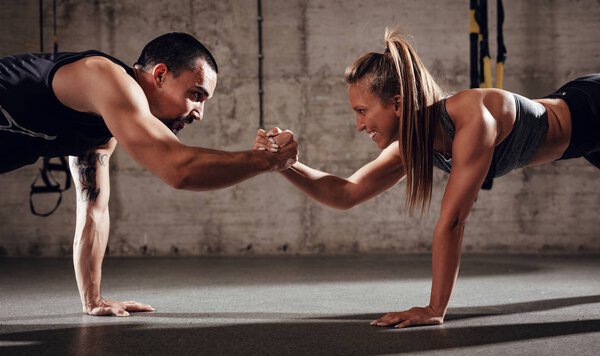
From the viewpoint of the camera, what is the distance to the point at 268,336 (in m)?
2.04

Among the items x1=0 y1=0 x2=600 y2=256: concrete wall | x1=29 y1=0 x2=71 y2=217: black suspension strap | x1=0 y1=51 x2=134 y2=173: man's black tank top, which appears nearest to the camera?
x1=0 y1=51 x2=134 y2=173: man's black tank top

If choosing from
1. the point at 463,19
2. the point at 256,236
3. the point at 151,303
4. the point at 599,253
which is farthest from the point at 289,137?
the point at 599,253

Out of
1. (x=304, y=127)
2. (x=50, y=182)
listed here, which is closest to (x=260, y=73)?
(x=304, y=127)

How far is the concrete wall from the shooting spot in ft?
15.7

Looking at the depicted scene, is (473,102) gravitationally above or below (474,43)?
below

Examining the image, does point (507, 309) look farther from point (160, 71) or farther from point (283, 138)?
point (160, 71)

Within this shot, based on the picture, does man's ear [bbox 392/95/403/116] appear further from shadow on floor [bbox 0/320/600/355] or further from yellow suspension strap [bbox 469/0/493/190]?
yellow suspension strap [bbox 469/0/493/190]

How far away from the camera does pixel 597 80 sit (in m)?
2.53

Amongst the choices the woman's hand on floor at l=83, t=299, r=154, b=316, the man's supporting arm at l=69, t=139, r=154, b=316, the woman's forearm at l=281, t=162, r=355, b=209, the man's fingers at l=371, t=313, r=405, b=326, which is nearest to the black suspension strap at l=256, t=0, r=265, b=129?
the woman's forearm at l=281, t=162, r=355, b=209

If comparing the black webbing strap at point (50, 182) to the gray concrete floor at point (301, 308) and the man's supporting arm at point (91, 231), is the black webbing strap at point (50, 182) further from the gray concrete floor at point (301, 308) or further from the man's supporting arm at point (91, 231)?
the man's supporting arm at point (91, 231)

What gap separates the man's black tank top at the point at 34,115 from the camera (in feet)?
6.59

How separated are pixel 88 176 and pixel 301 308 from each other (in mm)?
1000

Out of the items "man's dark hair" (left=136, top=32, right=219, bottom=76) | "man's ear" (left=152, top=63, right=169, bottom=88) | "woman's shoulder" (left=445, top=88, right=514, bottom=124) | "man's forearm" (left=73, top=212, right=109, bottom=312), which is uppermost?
"man's dark hair" (left=136, top=32, right=219, bottom=76)

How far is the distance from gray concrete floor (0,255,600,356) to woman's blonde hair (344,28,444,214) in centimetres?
50
